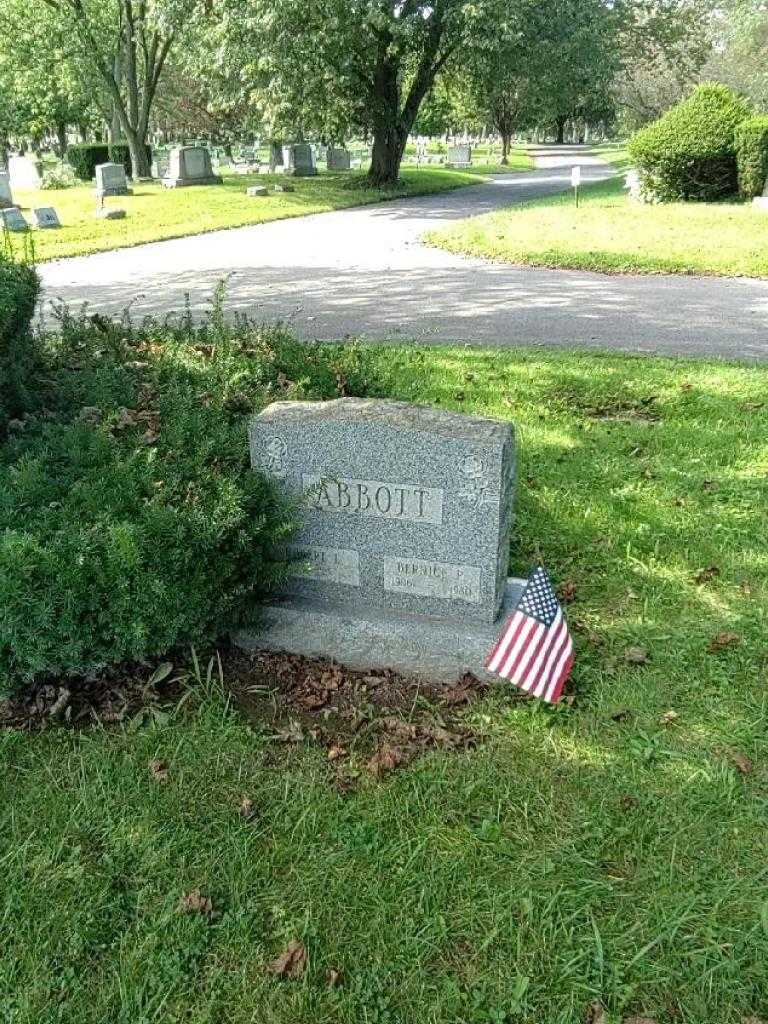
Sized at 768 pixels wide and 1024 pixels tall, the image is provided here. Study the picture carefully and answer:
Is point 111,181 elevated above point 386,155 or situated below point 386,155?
below

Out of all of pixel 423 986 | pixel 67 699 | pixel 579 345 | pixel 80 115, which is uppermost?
pixel 80 115

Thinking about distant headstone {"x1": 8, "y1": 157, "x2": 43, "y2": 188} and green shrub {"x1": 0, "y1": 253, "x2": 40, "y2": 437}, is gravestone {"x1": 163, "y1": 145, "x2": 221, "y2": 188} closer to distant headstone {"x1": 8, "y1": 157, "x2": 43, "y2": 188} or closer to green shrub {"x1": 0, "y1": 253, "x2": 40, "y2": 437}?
distant headstone {"x1": 8, "y1": 157, "x2": 43, "y2": 188}

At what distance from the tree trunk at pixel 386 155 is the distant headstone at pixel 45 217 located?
11989 mm

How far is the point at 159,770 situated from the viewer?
3086 millimetres

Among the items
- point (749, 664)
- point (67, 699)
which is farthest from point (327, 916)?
point (749, 664)

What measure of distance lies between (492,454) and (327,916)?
1.79 meters

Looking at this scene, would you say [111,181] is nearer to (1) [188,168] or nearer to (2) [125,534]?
(1) [188,168]

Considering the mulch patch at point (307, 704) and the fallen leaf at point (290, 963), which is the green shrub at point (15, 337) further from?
the fallen leaf at point (290, 963)

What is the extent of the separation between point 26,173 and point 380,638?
3020 centimetres

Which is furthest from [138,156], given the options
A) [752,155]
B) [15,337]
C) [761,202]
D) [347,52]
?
[15,337]

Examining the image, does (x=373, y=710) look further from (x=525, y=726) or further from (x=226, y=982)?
(x=226, y=982)

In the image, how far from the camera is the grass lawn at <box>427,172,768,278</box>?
1316 centimetres

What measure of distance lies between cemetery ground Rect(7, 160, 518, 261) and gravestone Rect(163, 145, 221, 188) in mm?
659

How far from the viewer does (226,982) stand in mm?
2338
